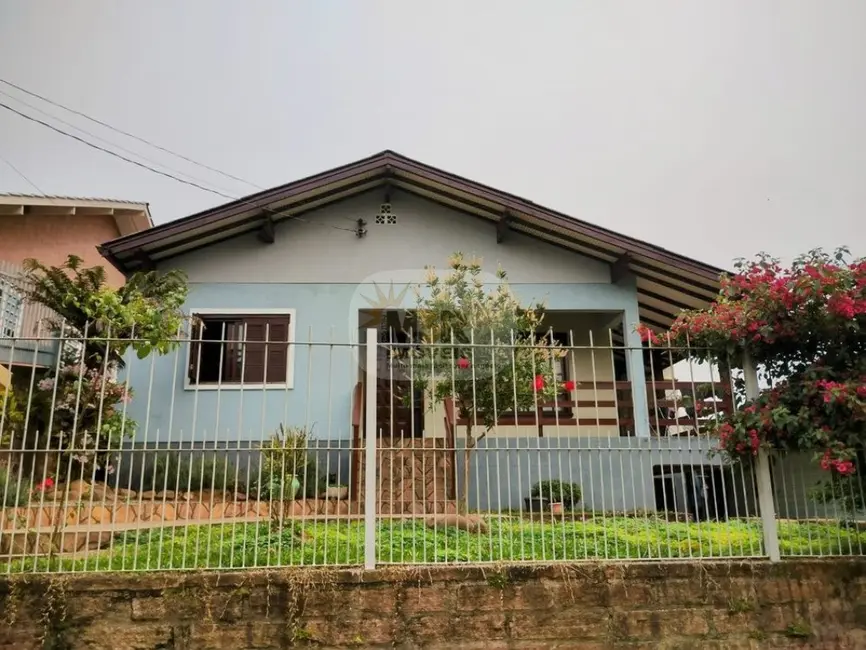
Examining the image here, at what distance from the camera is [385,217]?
41.9ft

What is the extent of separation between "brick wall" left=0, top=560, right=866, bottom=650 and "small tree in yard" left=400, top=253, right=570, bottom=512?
4.26 feet

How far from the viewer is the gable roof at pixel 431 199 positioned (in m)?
11.5

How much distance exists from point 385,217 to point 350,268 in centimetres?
118

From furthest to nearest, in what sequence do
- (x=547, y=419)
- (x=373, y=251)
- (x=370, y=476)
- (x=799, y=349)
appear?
(x=373, y=251)
(x=547, y=419)
(x=799, y=349)
(x=370, y=476)

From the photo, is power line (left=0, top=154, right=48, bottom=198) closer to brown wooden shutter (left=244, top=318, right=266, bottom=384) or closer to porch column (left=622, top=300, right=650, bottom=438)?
brown wooden shutter (left=244, top=318, right=266, bottom=384)

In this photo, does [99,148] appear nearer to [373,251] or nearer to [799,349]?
[373,251]

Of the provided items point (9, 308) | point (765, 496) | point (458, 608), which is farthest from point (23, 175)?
point (765, 496)

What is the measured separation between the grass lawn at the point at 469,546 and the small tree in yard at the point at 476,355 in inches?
32.0

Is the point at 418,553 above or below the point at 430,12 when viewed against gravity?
below

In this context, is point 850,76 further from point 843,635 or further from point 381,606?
point 381,606

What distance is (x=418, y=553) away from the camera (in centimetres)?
567

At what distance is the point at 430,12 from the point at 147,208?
9282mm

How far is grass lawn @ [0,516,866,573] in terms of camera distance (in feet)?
17.0

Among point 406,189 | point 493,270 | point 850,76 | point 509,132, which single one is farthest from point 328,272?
point 850,76
